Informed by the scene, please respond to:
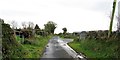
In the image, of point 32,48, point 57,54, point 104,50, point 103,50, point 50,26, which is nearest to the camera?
point 104,50

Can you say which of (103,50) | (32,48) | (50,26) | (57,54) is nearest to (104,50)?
(103,50)

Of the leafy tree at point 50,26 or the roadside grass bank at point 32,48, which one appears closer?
the roadside grass bank at point 32,48

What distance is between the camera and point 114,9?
2888cm

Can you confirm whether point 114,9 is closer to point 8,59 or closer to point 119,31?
point 119,31

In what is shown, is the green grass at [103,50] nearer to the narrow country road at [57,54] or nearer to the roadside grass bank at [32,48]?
the narrow country road at [57,54]

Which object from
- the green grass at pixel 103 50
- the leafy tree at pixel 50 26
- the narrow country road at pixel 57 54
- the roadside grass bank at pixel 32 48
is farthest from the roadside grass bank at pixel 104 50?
the leafy tree at pixel 50 26

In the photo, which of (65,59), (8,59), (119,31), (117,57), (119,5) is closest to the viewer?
(8,59)

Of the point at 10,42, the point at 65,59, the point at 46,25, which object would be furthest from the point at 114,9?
the point at 46,25

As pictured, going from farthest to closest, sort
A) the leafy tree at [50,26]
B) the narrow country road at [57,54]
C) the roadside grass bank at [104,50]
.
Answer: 1. the leafy tree at [50,26]
2. the narrow country road at [57,54]
3. the roadside grass bank at [104,50]

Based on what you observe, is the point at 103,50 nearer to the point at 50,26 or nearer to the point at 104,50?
the point at 104,50

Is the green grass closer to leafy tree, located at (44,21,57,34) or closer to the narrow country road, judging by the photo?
the narrow country road

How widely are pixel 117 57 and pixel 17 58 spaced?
6.64 m

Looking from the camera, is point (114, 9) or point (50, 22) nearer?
point (114, 9)

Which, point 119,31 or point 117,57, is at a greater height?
point 119,31
